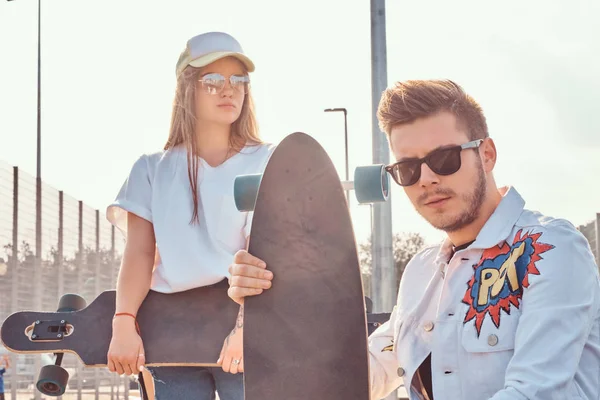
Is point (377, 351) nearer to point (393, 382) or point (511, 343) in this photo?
point (393, 382)

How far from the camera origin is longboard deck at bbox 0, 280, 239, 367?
327cm

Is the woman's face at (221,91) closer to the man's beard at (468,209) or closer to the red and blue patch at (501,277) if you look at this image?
the man's beard at (468,209)

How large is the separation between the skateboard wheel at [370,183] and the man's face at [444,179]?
9 centimetres

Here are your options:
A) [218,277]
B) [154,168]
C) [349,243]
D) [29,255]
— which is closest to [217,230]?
[218,277]

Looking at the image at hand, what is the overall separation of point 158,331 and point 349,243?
3.98 feet

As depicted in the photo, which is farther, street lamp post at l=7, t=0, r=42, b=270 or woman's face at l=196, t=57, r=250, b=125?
street lamp post at l=7, t=0, r=42, b=270

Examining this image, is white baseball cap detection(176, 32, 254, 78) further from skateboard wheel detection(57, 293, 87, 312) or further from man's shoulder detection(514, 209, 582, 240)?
man's shoulder detection(514, 209, 582, 240)

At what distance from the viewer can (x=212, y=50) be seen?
327 cm

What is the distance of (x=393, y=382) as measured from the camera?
8.99 ft

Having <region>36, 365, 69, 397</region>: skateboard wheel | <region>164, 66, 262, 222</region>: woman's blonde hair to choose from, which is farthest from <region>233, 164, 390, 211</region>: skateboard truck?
<region>36, 365, 69, 397</region>: skateboard wheel

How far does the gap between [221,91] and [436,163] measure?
1.23 meters

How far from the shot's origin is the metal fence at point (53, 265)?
9.12 m

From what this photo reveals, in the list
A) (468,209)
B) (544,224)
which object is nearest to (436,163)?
(468,209)

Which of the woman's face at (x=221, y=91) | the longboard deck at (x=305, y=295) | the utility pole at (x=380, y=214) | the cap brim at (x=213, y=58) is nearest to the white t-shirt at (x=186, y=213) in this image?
the woman's face at (x=221, y=91)
